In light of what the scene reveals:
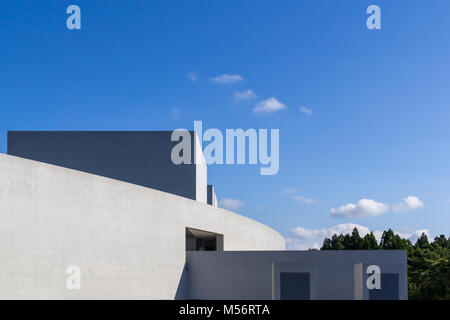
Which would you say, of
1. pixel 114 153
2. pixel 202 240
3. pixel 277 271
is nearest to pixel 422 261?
pixel 202 240

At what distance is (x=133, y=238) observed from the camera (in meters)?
19.3

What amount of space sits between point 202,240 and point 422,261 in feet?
102

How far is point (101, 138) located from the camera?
91.6 ft

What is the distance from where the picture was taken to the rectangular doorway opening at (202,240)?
26.3 metres

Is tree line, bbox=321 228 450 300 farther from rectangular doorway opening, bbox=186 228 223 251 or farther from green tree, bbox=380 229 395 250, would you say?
rectangular doorway opening, bbox=186 228 223 251

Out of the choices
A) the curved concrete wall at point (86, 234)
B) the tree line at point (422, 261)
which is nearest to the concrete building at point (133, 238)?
the curved concrete wall at point (86, 234)

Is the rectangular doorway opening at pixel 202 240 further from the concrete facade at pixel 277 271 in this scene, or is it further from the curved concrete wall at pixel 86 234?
the concrete facade at pixel 277 271

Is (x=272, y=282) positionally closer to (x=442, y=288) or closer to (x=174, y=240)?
(x=174, y=240)

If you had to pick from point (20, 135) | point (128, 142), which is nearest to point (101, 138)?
point (128, 142)

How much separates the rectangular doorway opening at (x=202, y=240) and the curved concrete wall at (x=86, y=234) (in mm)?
1823

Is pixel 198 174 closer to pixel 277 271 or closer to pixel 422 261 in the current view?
pixel 277 271

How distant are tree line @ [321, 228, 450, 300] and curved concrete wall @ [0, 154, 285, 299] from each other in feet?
84.4

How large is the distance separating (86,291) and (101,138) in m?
13.1
